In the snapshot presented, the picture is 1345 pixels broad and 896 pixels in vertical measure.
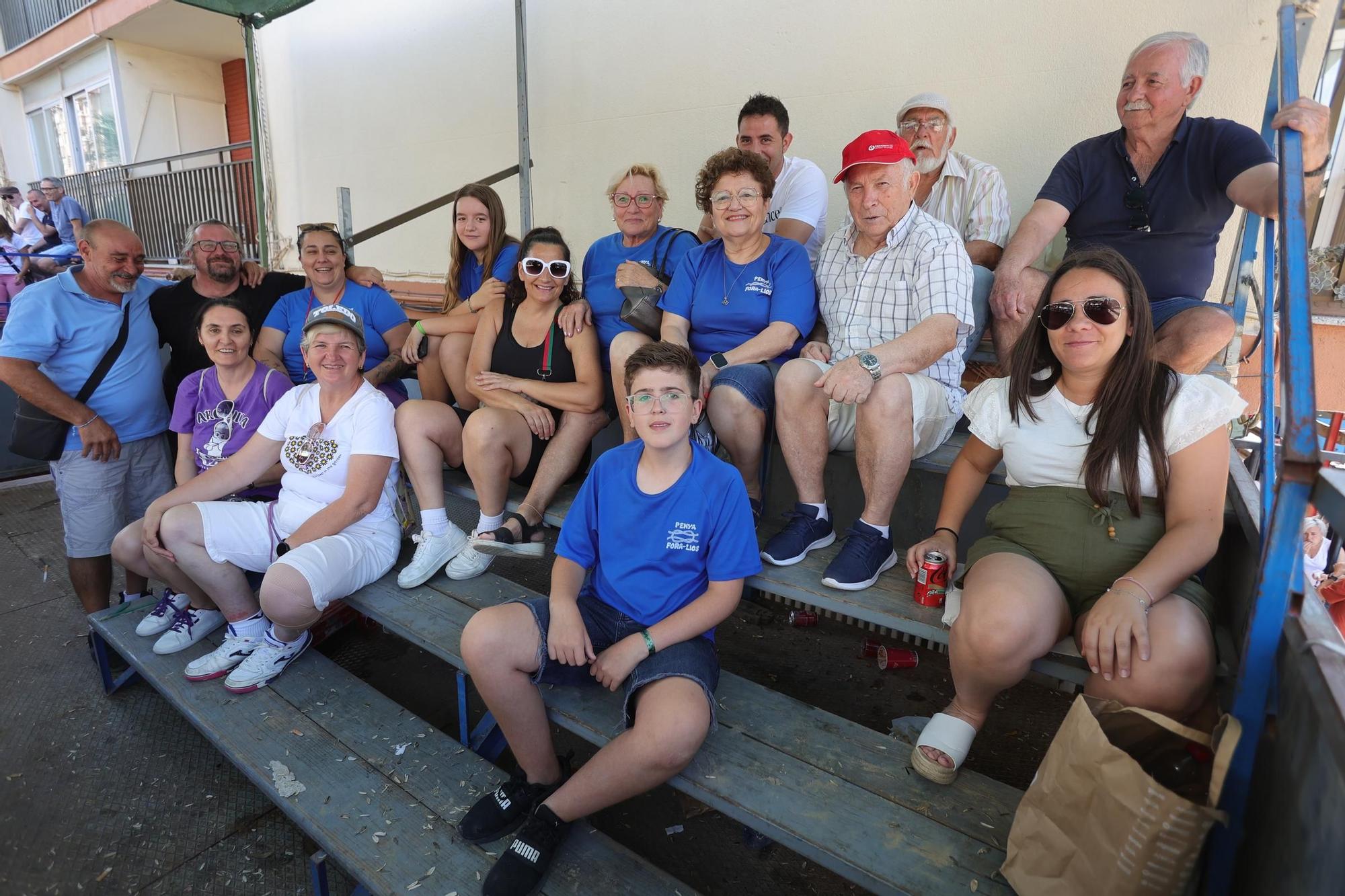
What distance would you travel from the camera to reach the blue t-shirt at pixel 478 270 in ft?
10.9

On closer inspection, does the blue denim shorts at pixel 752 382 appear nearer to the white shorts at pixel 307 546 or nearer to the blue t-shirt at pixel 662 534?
the blue t-shirt at pixel 662 534

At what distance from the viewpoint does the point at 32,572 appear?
3830 mm

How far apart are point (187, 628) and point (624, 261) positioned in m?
2.25

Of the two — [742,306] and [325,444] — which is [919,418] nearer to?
[742,306]

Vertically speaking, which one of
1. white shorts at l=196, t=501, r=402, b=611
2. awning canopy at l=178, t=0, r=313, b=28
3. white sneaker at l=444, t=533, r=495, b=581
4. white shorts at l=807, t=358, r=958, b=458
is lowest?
white sneaker at l=444, t=533, r=495, b=581

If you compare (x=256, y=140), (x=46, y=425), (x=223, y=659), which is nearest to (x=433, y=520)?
(x=223, y=659)

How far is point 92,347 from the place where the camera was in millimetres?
3143

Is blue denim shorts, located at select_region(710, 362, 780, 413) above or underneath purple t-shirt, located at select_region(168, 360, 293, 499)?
above

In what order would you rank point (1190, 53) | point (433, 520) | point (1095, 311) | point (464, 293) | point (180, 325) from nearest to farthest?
point (1095, 311) < point (1190, 53) < point (433, 520) < point (180, 325) < point (464, 293)

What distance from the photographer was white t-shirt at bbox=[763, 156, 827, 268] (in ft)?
10.7

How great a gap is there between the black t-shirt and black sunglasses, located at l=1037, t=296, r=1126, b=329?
3.41m

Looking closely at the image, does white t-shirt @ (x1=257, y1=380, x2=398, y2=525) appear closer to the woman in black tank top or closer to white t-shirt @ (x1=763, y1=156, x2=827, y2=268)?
the woman in black tank top

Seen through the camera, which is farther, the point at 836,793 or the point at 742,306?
the point at 742,306

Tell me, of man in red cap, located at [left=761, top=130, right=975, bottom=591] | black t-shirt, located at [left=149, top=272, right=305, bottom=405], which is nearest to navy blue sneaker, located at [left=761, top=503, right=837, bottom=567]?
man in red cap, located at [left=761, top=130, right=975, bottom=591]
